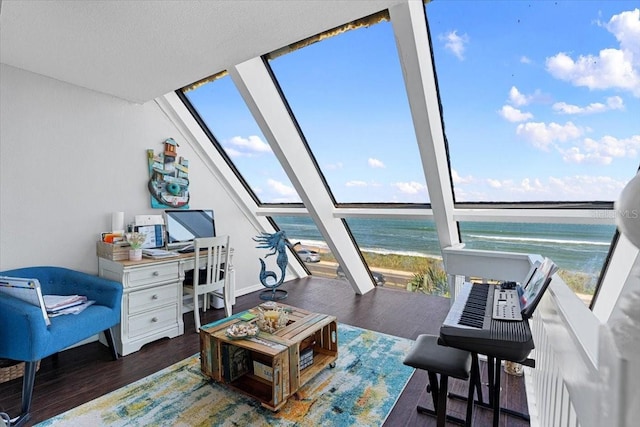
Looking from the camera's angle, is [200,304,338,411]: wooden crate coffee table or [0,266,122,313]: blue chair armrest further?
[0,266,122,313]: blue chair armrest

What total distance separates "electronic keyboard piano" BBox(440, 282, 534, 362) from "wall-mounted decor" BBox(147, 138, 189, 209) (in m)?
3.11

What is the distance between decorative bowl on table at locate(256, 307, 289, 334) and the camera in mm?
2162

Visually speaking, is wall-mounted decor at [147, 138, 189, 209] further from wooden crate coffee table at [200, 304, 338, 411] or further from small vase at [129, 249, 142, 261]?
wooden crate coffee table at [200, 304, 338, 411]

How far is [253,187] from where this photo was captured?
4297 mm

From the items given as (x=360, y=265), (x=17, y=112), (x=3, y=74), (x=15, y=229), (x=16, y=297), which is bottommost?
(x=360, y=265)

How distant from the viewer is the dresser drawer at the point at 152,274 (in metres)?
2.65

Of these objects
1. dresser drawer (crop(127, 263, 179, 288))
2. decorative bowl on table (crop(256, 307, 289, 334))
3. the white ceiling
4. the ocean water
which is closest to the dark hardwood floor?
dresser drawer (crop(127, 263, 179, 288))

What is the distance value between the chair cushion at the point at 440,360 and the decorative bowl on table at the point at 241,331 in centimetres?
103

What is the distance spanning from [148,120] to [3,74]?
111 cm

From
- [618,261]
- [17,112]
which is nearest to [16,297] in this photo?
[17,112]

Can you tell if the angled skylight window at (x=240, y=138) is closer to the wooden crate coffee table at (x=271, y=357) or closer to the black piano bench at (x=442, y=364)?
the wooden crate coffee table at (x=271, y=357)

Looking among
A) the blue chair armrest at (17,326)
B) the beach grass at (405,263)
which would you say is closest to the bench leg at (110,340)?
the blue chair armrest at (17,326)

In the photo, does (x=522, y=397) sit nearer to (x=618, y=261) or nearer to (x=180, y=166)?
(x=618, y=261)

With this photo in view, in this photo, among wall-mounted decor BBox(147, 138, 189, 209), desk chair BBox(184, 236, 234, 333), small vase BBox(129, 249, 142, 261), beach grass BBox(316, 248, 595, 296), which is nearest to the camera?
small vase BBox(129, 249, 142, 261)
